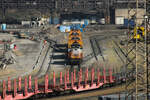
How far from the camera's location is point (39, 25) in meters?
99.8

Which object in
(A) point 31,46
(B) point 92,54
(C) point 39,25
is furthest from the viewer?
(C) point 39,25

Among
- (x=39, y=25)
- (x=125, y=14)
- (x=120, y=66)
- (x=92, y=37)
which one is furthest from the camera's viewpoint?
(x=125, y=14)

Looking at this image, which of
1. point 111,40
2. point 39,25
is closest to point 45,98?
point 111,40

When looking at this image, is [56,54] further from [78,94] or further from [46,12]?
[46,12]

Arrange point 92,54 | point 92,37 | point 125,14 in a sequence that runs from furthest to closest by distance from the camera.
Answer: point 125,14
point 92,37
point 92,54

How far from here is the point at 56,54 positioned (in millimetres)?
67375

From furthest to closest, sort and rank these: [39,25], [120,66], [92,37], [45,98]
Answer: [39,25], [92,37], [120,66], [45,98]

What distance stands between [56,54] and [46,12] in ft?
177

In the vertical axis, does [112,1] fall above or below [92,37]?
above

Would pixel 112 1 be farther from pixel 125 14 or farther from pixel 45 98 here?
pixel 45 98

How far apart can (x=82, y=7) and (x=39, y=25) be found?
25.5m

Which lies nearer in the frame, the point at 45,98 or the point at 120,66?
the point at 45,98

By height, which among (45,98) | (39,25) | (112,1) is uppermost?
(112,1)

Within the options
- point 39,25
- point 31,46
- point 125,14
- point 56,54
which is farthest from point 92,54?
point 125,14
